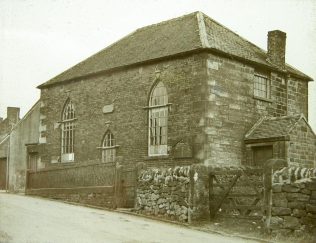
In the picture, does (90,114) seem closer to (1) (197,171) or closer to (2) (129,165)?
(2) (129,165)

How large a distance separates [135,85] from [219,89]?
4389 mm

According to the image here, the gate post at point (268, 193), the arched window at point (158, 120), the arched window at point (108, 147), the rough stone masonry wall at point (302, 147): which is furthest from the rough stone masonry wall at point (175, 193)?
the arched window at point (108, 147)

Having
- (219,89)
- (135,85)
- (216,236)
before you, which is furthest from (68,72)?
(216,236)

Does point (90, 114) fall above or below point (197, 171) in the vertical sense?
above

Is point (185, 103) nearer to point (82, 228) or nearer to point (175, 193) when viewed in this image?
point (175, 193)

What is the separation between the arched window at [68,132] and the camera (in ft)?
85.1

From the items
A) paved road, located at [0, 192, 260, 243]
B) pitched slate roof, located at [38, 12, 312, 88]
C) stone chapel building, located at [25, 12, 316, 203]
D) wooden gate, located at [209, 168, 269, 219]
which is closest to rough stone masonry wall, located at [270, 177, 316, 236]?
wooden gate, located at [209, 168, 269, 219]

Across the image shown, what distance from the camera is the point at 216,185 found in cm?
1523

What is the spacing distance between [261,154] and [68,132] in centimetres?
1095

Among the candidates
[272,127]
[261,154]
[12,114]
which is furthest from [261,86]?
[12,114]

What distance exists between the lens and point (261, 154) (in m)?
20.4

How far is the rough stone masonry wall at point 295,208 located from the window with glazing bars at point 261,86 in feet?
32.3

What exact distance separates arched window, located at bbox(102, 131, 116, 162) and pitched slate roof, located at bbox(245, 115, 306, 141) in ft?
21.7

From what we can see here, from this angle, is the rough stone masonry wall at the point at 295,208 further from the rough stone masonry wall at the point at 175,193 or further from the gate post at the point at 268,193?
the rough stone masonry wall at the point at 175,193
